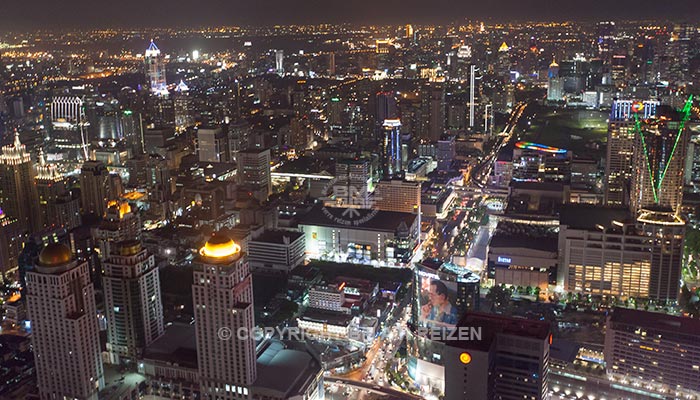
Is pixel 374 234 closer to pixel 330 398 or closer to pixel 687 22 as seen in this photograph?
pixel 330 398

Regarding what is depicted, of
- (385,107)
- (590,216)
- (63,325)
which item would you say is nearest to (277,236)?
(590,216)

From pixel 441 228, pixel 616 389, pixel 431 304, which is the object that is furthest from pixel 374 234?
pixel 616 389

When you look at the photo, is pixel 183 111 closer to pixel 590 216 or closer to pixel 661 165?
pixel 590 216

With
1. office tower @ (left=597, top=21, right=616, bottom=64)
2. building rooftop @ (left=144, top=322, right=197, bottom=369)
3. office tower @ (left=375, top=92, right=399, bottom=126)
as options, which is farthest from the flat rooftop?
office tower @ (left=597, top=21, right=616, bottom=64)

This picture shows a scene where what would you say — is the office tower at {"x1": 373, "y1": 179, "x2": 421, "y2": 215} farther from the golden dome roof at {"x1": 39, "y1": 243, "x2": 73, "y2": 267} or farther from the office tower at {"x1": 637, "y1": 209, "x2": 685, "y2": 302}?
the golden dome roof at {"x1": 39, "y1": 243, "x2": 73, "y2": 267}

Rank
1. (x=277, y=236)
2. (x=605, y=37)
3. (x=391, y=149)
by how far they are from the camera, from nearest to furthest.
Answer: (x=277, y=236) → (x=391, y=149) → (x=605, y=37)

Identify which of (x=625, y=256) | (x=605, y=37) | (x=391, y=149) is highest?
(x=605, y=37)

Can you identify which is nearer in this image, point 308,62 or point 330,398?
point 330,398
